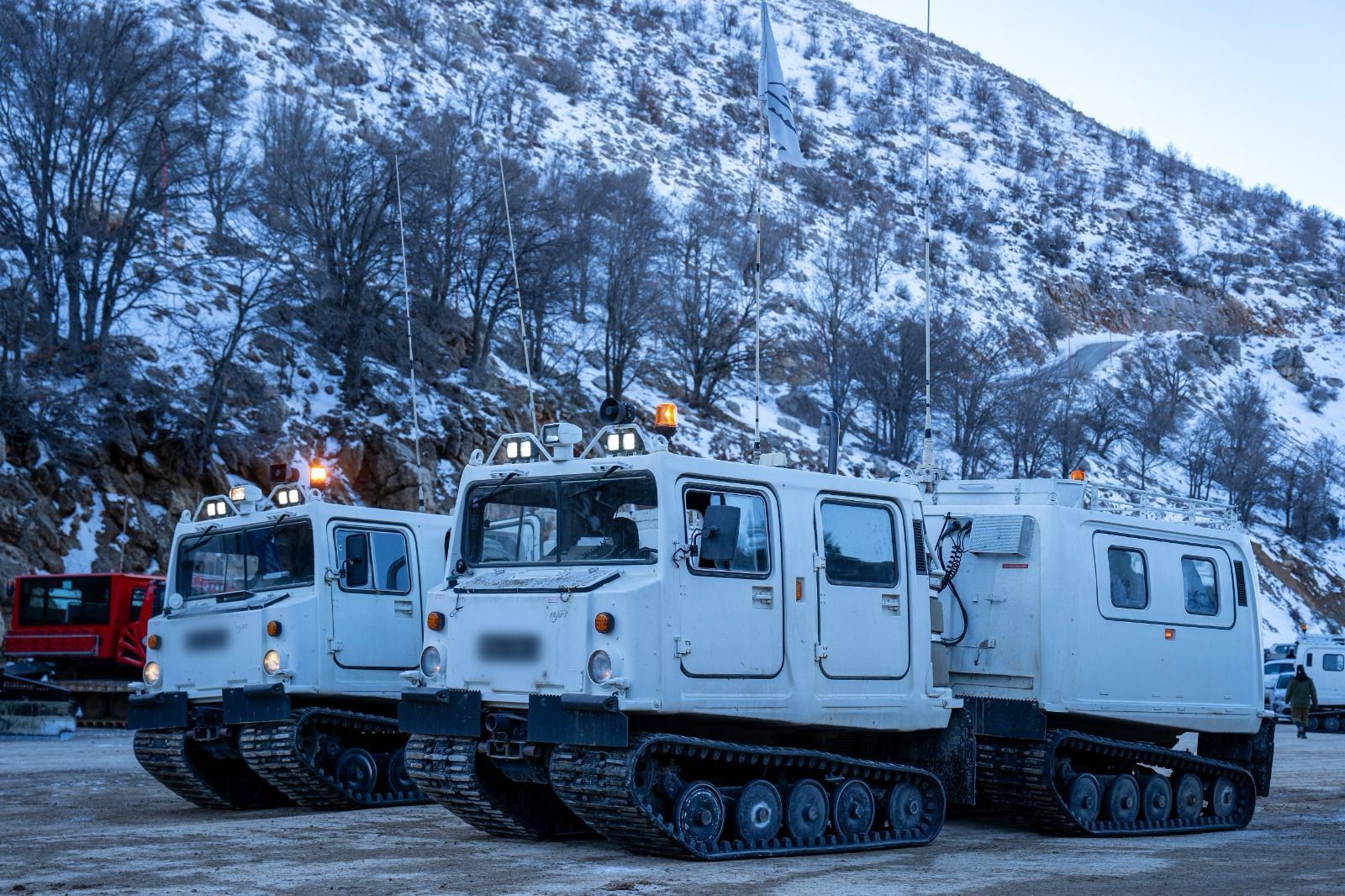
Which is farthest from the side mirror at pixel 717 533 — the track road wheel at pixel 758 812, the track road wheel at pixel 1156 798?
the track road wheel at pixel 1156 798

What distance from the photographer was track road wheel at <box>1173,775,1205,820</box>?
521 inches

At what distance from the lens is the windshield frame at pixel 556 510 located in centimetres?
1008

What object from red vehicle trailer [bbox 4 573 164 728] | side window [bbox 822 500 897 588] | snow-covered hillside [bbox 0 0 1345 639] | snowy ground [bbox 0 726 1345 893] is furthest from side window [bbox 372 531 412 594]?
snow-covered hillside [bbox 0 0 1345 639]

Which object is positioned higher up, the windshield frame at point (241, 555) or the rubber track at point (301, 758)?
the windshield frame at point (241, 555)

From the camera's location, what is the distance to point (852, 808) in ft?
35.4

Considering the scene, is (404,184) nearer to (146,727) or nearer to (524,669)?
(146,727)

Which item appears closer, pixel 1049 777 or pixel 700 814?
pixel 700 814

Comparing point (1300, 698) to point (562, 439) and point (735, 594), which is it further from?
point (562, 439)

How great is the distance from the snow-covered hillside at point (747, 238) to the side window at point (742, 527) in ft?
68.4

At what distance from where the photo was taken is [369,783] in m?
13.7

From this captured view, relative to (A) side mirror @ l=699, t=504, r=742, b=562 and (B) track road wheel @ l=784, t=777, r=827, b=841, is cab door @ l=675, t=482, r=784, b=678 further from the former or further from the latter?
(B) track road wheel @ l=784, t=777, r=827, b=841

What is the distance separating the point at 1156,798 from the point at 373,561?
753cm

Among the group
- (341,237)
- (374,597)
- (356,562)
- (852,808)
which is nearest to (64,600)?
(341,237)

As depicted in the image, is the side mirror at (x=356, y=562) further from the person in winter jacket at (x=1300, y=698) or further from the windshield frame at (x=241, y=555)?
the person in winter jacket at (x=1300, y=698)
